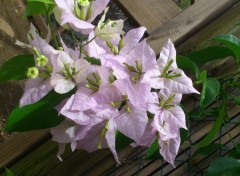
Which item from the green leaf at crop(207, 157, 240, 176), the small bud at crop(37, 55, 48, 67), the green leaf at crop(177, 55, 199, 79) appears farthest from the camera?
the green leaf at crop(207, 157, 240, 176)

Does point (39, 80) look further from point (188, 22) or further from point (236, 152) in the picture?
point (236, 152)

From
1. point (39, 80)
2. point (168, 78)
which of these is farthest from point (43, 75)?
point (168, 78)

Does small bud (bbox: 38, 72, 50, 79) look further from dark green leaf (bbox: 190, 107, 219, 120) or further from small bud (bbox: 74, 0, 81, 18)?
dark green leaf (bbox: 190, 107, 219, 120)

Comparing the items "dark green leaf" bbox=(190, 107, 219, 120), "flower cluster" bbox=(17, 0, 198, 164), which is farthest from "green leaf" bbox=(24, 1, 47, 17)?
"dark green leaf" bbox=(190, 107, 219, 120)

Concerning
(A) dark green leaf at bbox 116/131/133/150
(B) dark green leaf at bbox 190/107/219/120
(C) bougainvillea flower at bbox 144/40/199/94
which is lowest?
(B) dark green leaf at bbox 190/107/219/120

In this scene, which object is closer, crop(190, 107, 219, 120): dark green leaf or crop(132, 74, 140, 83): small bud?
crop(132, 74, 140, 83): small bud

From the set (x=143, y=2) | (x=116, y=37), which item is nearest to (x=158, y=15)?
(x=143, y=2)

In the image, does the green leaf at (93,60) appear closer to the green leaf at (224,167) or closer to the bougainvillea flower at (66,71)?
the bougainvillea flower at (66,71)

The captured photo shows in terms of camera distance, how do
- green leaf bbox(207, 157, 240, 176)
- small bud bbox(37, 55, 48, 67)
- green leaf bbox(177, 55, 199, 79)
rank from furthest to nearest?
green leaf bbox(207, 157, 240, 176), green leaf bbox(177, 55, 199, 79), small bud bbox(37, 55, 48, 67)
